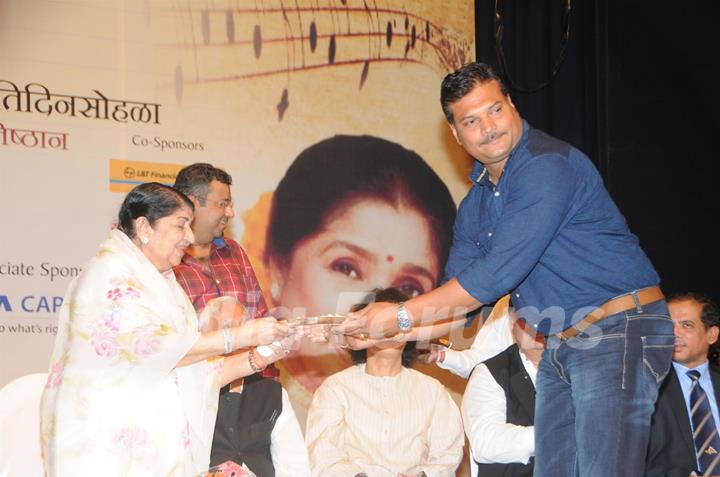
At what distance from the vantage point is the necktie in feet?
12.8

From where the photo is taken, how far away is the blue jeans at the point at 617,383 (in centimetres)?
248

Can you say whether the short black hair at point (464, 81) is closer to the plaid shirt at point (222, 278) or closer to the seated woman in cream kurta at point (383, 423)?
the seated woman in cream kurta at point (383, 423)

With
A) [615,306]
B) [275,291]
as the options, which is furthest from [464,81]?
[275,291]

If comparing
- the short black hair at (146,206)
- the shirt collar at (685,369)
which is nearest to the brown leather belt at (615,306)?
the short black hair at (146,206)

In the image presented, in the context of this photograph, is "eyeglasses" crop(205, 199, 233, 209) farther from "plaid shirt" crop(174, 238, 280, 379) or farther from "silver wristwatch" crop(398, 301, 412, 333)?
"silver wristwatch" crop(398, 301, 412, 333)

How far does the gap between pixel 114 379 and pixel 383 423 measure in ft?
4.71

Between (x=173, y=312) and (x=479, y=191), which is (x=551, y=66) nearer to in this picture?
(x=479, y=191)

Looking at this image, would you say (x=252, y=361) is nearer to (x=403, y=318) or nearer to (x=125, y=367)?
(x=125, y=367)

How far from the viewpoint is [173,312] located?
3.09 m

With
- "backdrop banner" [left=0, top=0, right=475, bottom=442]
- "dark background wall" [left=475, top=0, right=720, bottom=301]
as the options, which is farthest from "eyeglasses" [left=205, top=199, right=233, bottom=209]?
"dark background wall" [left=475, top=0, right=720, bottom=301]

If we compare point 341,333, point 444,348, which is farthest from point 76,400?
point 444,348

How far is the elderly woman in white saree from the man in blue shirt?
737 millimetres

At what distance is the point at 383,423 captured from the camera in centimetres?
398

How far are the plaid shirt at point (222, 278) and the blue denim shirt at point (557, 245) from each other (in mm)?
1800
